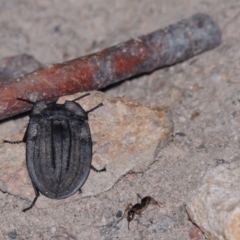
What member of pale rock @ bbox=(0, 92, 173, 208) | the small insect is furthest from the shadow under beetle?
the small insect

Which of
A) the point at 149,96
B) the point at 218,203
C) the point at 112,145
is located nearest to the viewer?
the point at 218,203

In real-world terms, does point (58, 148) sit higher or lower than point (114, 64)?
lower

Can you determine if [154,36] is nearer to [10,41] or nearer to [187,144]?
[187,144]

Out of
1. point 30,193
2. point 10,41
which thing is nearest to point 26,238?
point 30,193

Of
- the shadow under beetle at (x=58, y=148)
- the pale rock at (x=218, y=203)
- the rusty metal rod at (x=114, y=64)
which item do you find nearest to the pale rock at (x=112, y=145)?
the shadow under beetle at (x=58, y=148)

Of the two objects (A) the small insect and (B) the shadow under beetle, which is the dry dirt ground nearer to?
(A) the small insect

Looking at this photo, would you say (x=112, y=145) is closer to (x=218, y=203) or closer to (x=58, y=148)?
(x=58, y=148)

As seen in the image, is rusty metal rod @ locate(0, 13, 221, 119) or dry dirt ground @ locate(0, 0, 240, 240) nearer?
dry dirt ground @ locate(0, 0, 240, 240)

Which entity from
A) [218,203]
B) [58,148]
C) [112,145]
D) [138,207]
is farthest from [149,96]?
[218,203]
